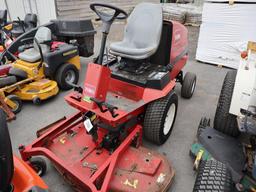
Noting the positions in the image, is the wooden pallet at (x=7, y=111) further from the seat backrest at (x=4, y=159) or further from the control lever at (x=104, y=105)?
the seat backrest at (x=4, y=159)

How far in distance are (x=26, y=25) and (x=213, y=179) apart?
4.79 meters

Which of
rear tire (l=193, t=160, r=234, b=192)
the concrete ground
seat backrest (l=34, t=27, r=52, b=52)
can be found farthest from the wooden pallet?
rear tire (l=193, t=160, r=234, b=192)

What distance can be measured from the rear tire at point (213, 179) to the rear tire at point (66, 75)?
253 centimetres

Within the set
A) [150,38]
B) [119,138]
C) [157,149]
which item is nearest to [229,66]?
[150,38]

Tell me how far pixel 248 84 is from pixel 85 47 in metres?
3.04

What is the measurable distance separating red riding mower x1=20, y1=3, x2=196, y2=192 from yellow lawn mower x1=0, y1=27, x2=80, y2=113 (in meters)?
0.84

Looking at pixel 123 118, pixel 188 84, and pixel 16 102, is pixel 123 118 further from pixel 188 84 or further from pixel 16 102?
pixel 16 102

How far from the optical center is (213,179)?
123 cm

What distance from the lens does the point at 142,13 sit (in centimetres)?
244

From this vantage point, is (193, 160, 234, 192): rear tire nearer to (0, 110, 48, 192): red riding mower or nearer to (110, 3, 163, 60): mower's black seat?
(0, 110, 48, 192): red riding mower

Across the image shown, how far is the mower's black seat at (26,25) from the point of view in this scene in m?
4.48

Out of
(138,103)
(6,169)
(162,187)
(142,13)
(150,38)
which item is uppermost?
(142,13)

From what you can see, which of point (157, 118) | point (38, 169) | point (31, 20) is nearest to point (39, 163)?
point (38, 169)

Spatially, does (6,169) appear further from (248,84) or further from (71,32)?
(71,32)
